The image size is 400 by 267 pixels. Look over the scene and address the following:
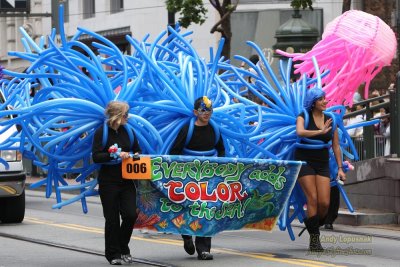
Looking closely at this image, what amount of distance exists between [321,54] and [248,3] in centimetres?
2000

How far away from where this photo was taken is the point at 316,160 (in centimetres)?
1252

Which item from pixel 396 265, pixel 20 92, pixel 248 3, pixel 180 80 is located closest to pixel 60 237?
pixel 20 92

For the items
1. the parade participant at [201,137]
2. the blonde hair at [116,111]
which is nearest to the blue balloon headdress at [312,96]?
the parade participant at [201,137]

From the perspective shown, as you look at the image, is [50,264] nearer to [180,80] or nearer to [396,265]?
[180,80]

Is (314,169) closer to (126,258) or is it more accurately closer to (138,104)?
(138,104)

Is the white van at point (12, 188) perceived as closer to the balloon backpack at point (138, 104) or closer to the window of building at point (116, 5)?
the balloon backpack at point (138, 104)

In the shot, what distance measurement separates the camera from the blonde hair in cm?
1134

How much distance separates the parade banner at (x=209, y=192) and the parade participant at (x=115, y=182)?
216 millimetres

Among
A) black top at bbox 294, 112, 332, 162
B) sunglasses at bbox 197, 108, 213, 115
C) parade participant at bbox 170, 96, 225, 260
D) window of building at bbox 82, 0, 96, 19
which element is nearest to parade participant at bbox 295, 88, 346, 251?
black top at bbox 294, 112, 332, 162

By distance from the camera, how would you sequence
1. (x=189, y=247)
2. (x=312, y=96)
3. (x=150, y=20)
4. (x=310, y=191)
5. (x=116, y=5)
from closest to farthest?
(x=189, y=247) < (x=310, y=191) < (x=312, y=96) < (x=150, y=20) < (x=116, y=5)

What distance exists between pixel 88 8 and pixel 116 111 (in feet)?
101

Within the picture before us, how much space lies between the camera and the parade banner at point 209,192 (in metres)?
11.8

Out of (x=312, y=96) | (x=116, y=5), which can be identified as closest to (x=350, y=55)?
(x=312, y=96)

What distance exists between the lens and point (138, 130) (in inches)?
467
